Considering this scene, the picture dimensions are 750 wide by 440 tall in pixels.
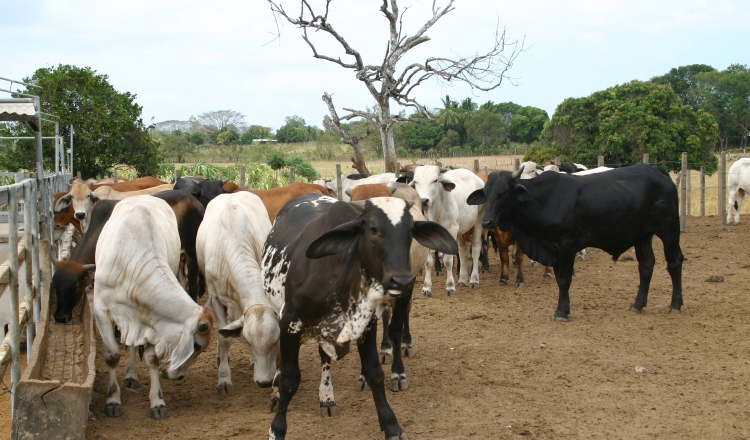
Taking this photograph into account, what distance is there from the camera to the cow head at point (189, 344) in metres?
5.25

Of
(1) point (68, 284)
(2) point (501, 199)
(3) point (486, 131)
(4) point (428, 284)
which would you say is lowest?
(4) point (428, 284)

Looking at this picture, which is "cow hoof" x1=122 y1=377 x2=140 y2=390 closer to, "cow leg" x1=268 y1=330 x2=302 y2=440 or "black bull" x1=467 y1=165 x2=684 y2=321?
"cow leg" x1=268 y1=330 x2=302 y2=440

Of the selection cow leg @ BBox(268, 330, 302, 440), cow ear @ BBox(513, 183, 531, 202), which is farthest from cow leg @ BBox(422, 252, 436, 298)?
cow leg @ BBox(268, 330, 302, 440)

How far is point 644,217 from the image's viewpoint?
326 inches

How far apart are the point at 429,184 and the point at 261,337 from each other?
531cm

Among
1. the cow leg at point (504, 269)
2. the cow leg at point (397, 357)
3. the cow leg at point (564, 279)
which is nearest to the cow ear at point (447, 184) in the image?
the cow leg at point (504, 269)

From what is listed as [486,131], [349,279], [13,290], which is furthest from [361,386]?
[486,131]

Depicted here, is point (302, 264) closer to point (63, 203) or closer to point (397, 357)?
point (397, 357)

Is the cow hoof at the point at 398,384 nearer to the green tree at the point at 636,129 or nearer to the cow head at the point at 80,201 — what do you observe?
the cow head at the point at 80,201

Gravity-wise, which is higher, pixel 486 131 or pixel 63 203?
pixel 486 131

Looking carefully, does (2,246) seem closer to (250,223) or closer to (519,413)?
(250,223)

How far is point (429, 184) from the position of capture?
9.95m

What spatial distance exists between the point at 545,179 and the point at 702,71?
187ft

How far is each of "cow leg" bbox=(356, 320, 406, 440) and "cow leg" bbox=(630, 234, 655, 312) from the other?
4.86 m
